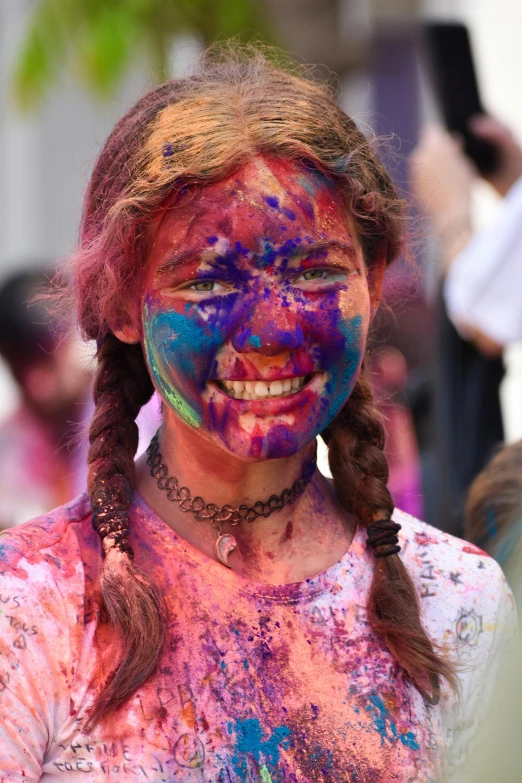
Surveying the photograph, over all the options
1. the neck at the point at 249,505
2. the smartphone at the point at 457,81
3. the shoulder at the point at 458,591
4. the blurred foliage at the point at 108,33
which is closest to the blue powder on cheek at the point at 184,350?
the neck at the point at 249,505

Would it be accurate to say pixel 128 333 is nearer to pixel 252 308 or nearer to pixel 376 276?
pixel 252 308

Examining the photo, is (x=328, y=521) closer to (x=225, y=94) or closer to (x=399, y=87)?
(x=225, y=94)

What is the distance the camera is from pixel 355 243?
2.05m

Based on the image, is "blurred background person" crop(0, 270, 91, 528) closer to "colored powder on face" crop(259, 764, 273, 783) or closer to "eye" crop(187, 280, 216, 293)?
"eye" crop(187, 280, 216, 293)

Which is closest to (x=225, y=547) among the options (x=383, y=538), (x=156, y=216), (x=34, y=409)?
(x=383, y=538)

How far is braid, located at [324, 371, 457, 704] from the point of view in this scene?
6.58ft

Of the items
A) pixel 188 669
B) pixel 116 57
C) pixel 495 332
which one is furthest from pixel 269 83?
pixel 116 57

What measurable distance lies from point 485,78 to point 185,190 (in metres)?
4.60

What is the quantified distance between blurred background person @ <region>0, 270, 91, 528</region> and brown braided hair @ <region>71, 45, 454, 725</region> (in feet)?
9.24

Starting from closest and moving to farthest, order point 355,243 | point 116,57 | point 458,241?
point 355,243
point 458,241
point 116,57

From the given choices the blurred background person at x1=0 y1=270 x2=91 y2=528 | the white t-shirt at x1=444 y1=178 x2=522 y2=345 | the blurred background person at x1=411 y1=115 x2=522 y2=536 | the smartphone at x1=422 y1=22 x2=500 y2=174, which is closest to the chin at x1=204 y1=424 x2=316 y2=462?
the blurred background person at x1=411 y1=115 x2=522 y2=536

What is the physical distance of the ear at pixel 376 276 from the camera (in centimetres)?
216

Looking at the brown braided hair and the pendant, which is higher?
the brown braided hair

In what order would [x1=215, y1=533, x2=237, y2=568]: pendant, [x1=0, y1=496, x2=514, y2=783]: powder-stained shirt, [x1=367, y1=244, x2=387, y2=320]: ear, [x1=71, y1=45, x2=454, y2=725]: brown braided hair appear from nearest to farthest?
[x1=0, y1=496, x2=514, y2=783]: powder-stained shirt
[x1=71, y1=45, x2=454, y2=725]: brown braided hair
[x1=215, y1=533, x2=237, y2=568]: pendant
[x1=367, y1=244, x2=387, y2=320]: ear
